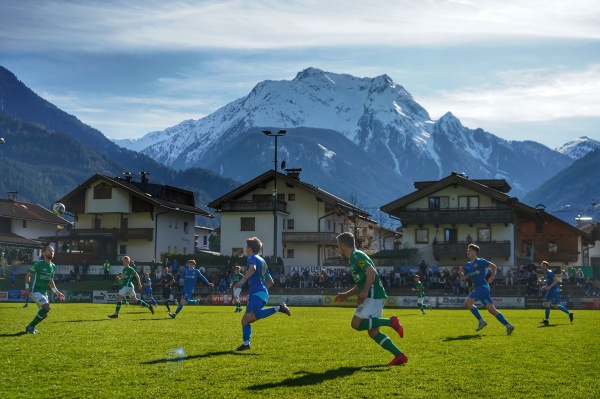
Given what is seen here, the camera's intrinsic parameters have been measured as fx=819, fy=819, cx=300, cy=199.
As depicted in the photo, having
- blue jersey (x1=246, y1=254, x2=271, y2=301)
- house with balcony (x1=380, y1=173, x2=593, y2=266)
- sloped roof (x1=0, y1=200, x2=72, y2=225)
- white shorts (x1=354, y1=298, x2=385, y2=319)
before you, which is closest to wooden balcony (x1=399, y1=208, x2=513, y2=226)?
house with balcony (x1=380, y1=173, x2=593, y2=266)

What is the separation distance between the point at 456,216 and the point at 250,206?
20874 mm

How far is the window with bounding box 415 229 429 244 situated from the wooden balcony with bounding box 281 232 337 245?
8.94 m

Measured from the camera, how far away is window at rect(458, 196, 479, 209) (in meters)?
73.5

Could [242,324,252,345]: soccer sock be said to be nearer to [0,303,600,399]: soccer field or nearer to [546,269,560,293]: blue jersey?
[0,303,600,399]: soccer field

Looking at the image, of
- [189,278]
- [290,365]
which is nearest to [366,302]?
[290,365]

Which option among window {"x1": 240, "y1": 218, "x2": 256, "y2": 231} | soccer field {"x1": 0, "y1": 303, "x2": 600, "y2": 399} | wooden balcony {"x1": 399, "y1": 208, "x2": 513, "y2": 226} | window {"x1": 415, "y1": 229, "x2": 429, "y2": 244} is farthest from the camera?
window {"x1": 240, "y1": 218, "x2": 256, "y2": 231}

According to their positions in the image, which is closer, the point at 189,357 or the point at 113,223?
the point at 189,357

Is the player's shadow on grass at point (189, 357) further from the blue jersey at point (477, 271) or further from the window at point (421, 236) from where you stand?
the window at point (421, 236)

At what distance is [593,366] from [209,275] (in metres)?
46.9

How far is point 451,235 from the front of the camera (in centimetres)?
7450

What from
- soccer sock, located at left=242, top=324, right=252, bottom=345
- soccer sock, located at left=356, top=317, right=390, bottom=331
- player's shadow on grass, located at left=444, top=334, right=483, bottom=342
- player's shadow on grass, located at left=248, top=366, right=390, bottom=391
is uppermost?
soccer sock, located at left=356, top=317, right=390, bottom=331

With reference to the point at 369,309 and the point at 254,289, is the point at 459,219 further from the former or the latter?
the point at 369,309

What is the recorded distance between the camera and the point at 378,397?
1091 centimetres

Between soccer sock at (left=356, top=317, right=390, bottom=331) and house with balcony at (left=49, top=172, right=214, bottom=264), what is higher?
house with balcony at (left=49, top=172, right=214, bottom=264)
